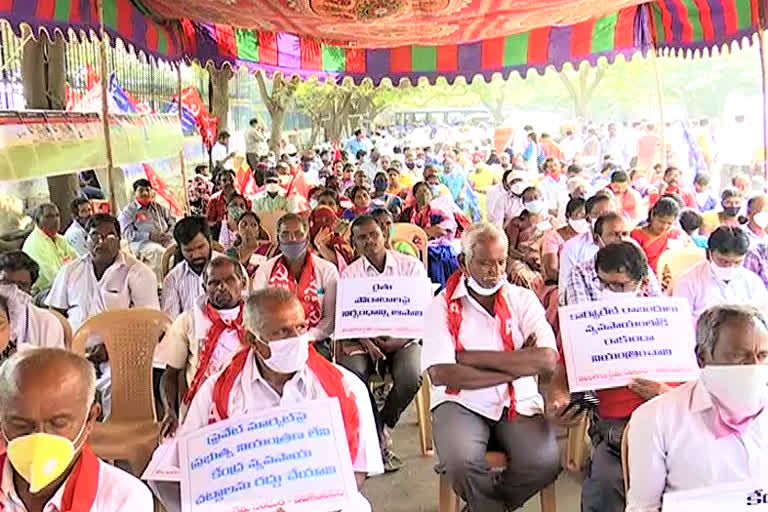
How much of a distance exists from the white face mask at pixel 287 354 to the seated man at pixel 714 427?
1031 mm

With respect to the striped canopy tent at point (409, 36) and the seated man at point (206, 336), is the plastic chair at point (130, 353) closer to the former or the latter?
the seated man at point (206, 336)

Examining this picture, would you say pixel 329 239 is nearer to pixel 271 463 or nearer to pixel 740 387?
pixel 271 463

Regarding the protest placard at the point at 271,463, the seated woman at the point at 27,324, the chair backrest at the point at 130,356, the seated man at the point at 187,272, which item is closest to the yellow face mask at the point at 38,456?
the protest placard at the point at 271,463

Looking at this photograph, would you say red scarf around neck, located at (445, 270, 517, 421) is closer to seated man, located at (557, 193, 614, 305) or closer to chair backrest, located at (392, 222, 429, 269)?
seated man, located at (557, 193, 614, 305)

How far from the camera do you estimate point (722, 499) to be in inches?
84.5

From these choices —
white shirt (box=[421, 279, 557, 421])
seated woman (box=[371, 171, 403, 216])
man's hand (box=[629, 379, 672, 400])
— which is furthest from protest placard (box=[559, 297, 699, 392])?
seated woman (box=[371, 171, 403, 216])

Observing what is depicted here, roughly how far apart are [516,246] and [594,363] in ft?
10.9

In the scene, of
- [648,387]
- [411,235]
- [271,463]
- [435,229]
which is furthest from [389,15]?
[271,463]

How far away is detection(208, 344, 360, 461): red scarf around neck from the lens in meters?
→ 2.60

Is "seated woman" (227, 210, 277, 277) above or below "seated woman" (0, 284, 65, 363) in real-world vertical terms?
above

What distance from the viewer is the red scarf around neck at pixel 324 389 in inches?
102

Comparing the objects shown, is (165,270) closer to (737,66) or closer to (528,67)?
(528,67)

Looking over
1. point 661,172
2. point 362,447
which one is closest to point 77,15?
point 362,447

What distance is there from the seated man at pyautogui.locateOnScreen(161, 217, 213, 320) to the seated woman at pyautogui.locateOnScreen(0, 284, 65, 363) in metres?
0.75
